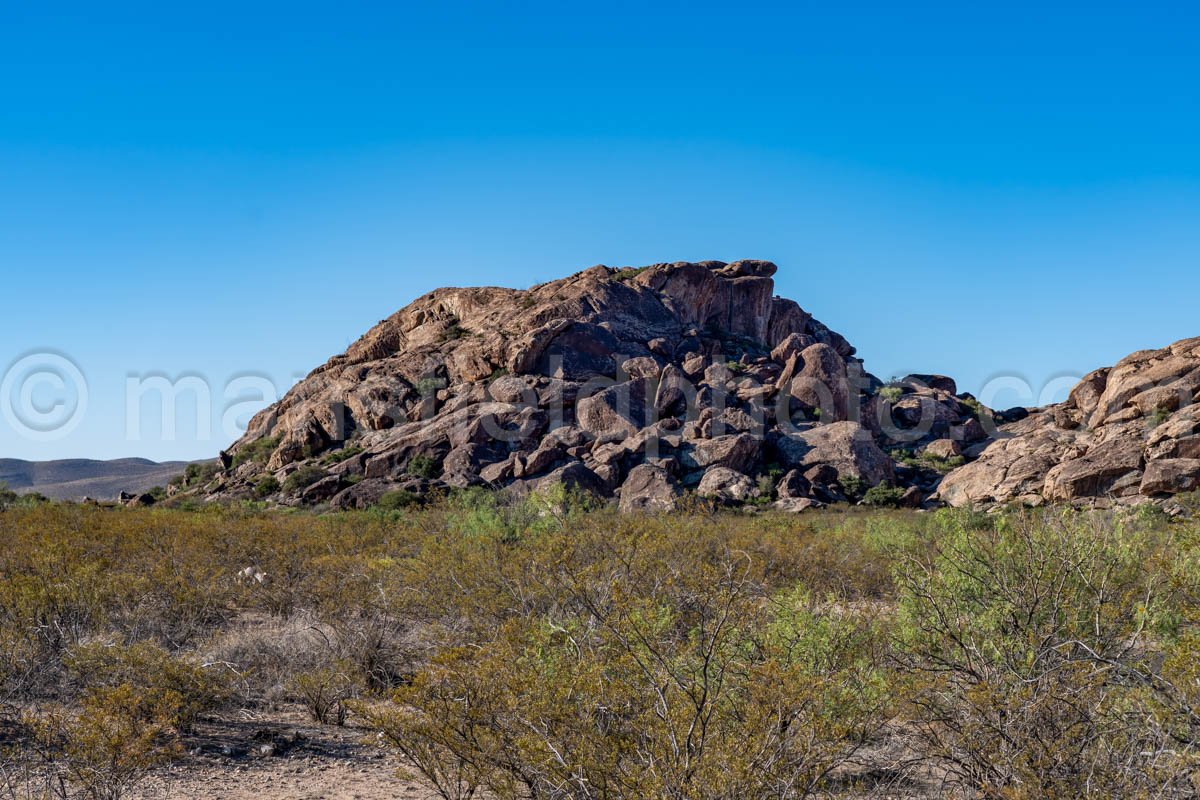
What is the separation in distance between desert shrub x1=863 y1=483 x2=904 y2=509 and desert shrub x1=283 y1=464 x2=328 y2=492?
25317 millimetres

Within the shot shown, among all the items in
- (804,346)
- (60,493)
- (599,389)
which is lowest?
(60,493)

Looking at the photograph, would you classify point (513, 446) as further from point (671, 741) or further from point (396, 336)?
point (671, 741)

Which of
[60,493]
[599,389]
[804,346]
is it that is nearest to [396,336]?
[599,389]

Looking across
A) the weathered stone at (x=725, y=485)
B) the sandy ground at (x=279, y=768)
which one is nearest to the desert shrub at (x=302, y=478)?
the weathered stone at (x=725, y=485)

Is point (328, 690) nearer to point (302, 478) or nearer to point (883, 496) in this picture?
point (883, 496)

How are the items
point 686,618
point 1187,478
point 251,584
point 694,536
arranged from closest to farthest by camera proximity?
point 686,618, point 251,584, point 694,536, point 1187,478

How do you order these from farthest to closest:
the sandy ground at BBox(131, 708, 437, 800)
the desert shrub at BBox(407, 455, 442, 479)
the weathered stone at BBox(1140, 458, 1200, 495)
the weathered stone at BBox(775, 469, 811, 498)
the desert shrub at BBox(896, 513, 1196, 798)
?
the desert shrub at BBox(407, 455, 442, 479), the weathered stone at BBox(775, 469, 811, 498), the weathered stone at BBox(1140, 458, 1200, 495), the sandy ground at BBox(131, 708, 437, 800), the desert shrub at BBox(896, 513, 1196, 798)

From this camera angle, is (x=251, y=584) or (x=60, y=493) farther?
(x=60, y=493)

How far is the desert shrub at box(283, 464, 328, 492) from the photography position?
4112 cm

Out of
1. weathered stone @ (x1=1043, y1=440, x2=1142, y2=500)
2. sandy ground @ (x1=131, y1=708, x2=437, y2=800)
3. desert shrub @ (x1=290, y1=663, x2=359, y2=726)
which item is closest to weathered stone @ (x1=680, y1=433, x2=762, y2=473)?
weathered stone @ (x1=1043, y1=440, x2=1142, y2=500)

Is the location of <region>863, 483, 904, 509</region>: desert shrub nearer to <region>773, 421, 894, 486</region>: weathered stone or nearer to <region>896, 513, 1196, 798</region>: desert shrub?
<region>773, 421, 894, 486</region>: weathered stone

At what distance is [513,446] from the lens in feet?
137

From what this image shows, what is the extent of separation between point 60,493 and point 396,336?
2021 inches

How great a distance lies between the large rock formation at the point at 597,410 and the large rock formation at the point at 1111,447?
5.31 m
